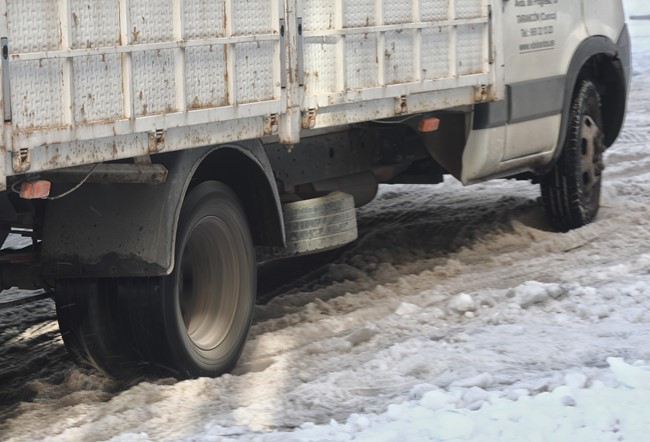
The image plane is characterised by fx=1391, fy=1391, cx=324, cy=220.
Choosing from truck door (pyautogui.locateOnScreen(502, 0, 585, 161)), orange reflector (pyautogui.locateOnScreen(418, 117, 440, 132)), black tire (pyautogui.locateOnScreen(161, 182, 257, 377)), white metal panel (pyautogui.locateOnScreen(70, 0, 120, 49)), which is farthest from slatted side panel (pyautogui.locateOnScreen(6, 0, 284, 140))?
truck door (pyautogui.locateOnScreen(502, 0, 585, 161))

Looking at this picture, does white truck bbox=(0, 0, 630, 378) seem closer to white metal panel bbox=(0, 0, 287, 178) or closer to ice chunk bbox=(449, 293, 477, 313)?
white metal panel bbox=(0, 0, 287, 178)

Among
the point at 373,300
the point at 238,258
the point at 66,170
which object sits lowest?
the point at 373,300

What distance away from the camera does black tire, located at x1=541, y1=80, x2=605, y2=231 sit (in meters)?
9.68

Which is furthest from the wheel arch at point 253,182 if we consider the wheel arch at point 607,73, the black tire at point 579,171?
the black tire at point 579,171

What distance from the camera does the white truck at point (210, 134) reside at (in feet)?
17.7

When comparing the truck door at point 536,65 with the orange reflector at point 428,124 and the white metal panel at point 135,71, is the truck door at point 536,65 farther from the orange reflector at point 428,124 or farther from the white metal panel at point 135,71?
the white metal panel at point 135,71

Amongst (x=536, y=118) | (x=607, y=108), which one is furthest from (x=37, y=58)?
(x=607, y=108)

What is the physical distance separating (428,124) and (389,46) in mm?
A: 969

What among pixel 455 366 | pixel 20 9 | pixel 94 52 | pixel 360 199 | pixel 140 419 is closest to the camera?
pixel 20 9

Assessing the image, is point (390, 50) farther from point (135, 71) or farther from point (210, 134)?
point (135, 71)

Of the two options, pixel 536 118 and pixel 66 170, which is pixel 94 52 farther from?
pixel 536 118

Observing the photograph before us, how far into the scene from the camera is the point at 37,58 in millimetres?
5145

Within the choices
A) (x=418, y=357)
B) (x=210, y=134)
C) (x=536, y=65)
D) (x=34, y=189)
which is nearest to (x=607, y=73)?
(x=536, y=65)

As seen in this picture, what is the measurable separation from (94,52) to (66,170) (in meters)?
0.51
